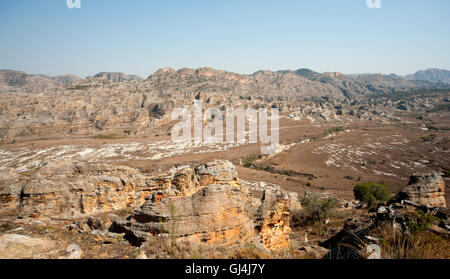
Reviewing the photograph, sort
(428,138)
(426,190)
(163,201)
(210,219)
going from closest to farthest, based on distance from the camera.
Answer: (210,219)
(163,201)
(426,190)
(428,138)

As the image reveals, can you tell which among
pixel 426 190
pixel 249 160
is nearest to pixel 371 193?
pixel 426 190

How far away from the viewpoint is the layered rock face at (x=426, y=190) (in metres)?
19.0

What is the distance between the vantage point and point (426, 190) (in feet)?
63.6

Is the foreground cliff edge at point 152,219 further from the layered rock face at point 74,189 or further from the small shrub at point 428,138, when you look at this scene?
the small shrub at point 428,138

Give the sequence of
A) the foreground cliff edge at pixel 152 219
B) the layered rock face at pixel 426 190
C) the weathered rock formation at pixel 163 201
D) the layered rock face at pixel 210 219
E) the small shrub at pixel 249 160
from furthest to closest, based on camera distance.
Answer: the small shrub at pixel 249 160
the layered rock face at pixel 426 190
the weathered rock formation at pixel 163 201
the layered rock face at pixel 210 219
the foreground cliff edge at pixel 152 219

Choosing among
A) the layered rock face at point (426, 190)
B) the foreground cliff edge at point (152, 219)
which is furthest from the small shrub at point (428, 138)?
the foreground cliff edge at point (152, 219)

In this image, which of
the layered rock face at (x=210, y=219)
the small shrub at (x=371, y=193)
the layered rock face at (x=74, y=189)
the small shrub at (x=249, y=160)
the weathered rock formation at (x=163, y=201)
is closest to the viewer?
the layered rock face at (x=210, y=219)

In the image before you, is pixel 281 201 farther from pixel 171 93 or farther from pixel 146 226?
pixel 171 93

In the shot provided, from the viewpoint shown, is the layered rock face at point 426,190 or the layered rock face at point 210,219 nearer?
the layered rock face at point 210,219

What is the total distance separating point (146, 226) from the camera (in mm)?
7461

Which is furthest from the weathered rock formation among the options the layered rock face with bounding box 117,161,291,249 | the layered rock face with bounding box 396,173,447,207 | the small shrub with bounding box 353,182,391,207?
Result: the small shrub with bounding box 353,182,391,207

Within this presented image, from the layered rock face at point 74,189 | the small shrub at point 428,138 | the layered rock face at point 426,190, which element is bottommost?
the small shrub at point 428,138

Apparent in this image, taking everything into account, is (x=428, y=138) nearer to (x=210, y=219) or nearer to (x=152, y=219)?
(x=210, y=219)
